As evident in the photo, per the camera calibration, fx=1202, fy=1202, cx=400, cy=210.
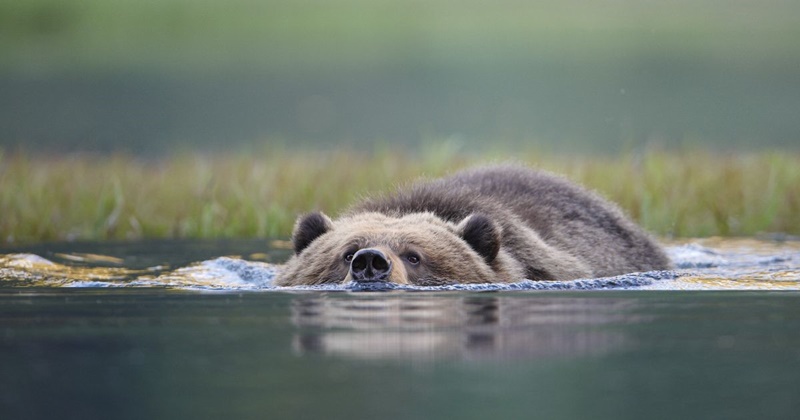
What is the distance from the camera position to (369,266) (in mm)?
6727

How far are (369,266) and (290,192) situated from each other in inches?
269

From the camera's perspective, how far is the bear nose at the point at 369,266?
6.67 metres

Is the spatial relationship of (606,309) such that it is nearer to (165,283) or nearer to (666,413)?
(666,413)

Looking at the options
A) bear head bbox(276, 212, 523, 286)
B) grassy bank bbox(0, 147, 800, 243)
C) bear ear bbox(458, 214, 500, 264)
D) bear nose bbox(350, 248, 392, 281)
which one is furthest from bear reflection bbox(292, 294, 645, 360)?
grassy bank bbox(0, 147, 800, 243)

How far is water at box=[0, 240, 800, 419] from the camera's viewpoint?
4.21 m

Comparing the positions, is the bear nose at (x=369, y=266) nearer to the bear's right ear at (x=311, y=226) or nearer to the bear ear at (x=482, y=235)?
the bear ear at (x=482, y=235)

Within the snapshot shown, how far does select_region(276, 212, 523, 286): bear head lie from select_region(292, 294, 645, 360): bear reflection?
1.17 feet

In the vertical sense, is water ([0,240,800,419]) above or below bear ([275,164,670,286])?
below

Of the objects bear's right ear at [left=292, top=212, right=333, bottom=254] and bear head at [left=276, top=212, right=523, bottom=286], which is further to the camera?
bear's right ear at [left=292, top=212, right=333, bottom=254]

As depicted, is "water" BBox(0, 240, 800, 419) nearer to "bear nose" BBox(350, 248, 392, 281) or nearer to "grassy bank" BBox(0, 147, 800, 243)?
"bear nose" BBox(350, 248, 392, 281)

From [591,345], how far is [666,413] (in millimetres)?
1194

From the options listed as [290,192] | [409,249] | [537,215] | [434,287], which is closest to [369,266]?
[409,249]

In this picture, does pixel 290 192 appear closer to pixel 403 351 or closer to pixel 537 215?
pixel 537 215

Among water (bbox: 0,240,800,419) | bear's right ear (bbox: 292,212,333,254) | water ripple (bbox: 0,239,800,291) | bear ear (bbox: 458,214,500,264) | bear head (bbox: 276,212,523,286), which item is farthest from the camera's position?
bear's right ear (bbox: 292,212,333,254)
